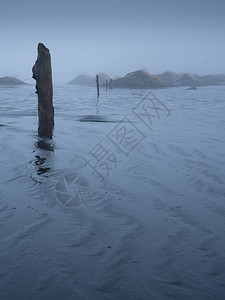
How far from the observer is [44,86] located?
8586 mm

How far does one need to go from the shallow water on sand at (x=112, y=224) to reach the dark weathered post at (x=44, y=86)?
1.82 metres

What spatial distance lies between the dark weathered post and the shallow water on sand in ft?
5.97

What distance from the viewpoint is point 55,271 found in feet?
8.90

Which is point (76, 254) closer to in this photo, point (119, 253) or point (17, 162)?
point (119, 253)

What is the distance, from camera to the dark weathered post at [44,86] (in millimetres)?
8398

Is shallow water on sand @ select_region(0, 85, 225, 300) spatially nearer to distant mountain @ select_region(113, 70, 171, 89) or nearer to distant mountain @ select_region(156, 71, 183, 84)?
distant mountain @ select_region(113, 70, 171, 89)

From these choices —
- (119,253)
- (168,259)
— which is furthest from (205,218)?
(119,253)

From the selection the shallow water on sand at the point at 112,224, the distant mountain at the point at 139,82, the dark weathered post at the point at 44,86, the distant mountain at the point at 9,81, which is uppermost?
the distant mountain at the point at 9,81

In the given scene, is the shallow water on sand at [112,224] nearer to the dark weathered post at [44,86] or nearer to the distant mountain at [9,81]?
the dark weathered post at [44,86]

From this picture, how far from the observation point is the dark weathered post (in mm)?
8398

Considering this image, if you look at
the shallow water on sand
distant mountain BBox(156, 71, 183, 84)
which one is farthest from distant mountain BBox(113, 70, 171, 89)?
the shallow water on sand

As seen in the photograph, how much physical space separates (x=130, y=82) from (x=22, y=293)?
66.6 metres

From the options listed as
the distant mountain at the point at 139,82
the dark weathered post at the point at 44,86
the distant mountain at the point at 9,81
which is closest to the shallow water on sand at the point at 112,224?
the dark weathered post at the point at 44,86

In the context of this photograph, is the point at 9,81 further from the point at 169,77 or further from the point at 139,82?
the point at 169,77
